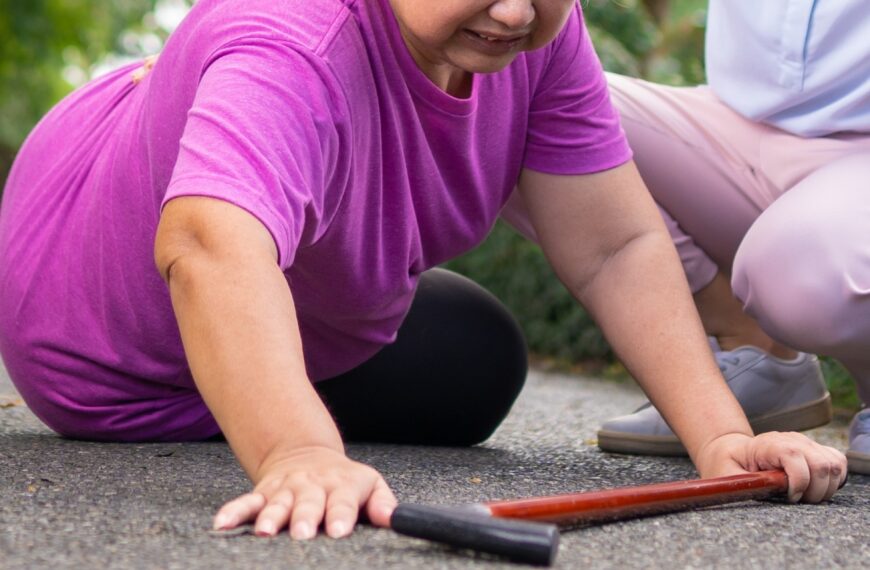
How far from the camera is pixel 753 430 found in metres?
2.56

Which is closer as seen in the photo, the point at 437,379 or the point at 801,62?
the point at 801,62

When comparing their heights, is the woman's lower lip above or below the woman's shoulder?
below

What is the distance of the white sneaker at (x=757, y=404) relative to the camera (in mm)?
2504

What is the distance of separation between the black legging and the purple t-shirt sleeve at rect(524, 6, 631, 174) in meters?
0.50

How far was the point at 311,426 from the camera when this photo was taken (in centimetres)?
145

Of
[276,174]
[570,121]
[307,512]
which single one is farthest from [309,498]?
[570,121]

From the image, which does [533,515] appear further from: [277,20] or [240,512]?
[277,20]

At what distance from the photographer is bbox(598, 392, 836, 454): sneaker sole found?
8.14 ft

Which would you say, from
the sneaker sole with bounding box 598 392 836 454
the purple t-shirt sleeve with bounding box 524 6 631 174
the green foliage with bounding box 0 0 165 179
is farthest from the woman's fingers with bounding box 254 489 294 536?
the green foliage with bounding box 0 0 165 179

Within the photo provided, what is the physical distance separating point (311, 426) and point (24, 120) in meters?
12.8

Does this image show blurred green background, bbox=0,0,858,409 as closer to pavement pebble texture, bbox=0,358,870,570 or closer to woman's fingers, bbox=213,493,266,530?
pavement pebble texture, bbox=0,358,870,570

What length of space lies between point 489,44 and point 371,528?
2.28 ft

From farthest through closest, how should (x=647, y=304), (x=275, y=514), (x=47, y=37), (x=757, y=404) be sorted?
(x=47, y=37) → (x=757, y=404) → (x=647, y=304) → (x=275, y=514)

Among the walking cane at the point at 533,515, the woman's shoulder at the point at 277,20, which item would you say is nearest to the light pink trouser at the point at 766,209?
the walking cane at the point at 533,515
